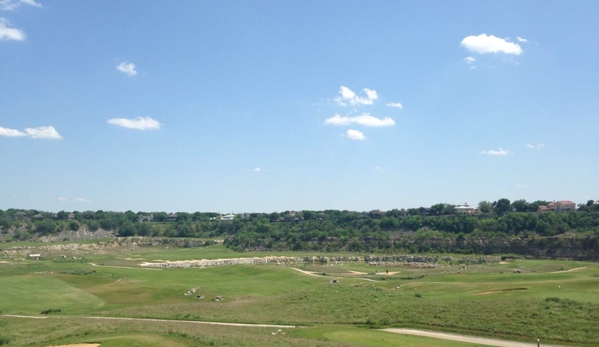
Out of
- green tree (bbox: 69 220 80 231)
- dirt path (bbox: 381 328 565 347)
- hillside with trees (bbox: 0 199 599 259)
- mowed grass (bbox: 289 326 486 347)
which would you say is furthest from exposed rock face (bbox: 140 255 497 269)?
green tree (bbox: 69 220 80 231)

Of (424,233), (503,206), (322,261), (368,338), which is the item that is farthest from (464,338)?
(503,206)

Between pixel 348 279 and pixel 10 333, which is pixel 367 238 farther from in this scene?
pixel 10 333

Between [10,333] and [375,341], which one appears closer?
[375,341]

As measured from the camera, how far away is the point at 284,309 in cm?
4512

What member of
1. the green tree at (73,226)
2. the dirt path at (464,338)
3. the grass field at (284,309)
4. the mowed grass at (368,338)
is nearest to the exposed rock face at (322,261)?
the grass field at (284,309)

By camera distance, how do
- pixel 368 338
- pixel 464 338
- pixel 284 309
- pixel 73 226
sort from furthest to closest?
pixel 73 226
pixel 284 309
pixel 368 338
pixel 464 338

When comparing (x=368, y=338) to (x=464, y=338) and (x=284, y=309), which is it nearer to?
(x=464, y=338)

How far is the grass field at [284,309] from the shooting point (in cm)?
3003

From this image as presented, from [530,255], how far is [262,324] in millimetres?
88749

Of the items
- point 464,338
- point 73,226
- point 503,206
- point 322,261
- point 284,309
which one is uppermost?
point 503,206

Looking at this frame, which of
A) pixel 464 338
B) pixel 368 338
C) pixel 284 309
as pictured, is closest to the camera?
pixel 464 338

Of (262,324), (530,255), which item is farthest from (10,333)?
(530,255)

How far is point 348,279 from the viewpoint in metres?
73.9

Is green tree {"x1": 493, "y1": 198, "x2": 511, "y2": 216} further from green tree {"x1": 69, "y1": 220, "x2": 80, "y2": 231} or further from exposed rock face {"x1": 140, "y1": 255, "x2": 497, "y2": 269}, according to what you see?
green tree {"x1": 69, "y1": 220, "x2": 80, "y2": 231}
